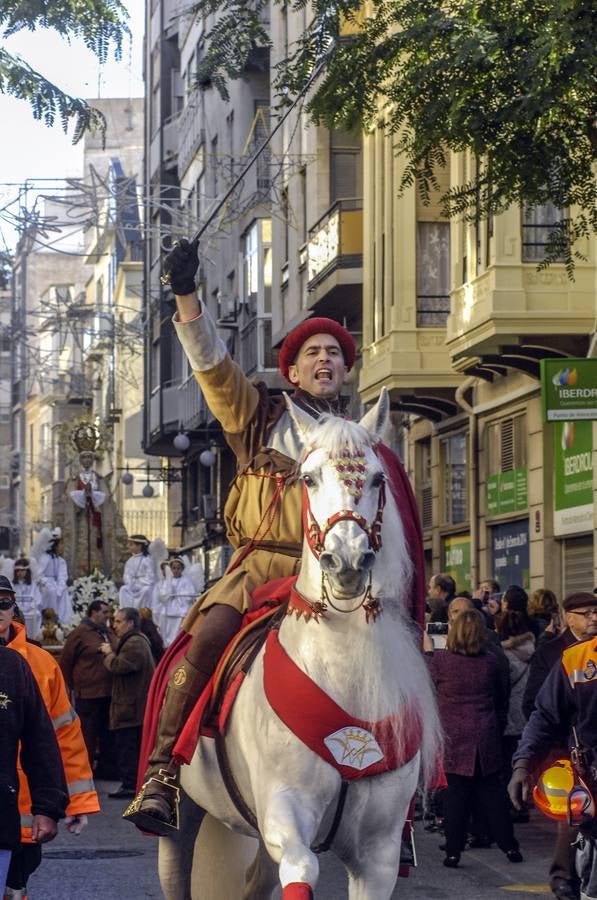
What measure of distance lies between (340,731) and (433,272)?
2431cm

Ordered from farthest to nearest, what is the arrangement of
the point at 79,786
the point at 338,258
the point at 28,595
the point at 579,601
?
the point at 338,258, the point at 28,595, the point at 579,601, the point at 79,786

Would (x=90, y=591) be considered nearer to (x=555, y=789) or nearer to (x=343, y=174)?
(x=343, y=174)

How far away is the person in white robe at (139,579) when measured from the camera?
2934 centimetres

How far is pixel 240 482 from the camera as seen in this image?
23.2 ft

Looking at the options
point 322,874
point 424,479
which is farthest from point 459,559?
point 322,874

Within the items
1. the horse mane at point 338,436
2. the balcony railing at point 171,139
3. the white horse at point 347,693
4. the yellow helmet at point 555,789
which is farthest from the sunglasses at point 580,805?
the balcony railing at point 171,139

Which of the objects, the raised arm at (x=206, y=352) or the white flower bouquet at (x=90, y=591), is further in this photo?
the white flower bouquet at (x=90, y=591)

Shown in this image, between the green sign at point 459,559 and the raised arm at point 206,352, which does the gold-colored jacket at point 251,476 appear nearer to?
the raised arm at point 206,352

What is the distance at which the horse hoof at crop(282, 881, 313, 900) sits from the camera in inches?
231

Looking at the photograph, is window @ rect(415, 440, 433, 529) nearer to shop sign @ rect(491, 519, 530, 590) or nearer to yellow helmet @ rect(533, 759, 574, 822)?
shop sign @ rect(491, 519, 530, 590)

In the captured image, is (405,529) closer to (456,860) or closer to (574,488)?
(456,860)

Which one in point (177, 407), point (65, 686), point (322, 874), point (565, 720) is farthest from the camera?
point (177, 407)

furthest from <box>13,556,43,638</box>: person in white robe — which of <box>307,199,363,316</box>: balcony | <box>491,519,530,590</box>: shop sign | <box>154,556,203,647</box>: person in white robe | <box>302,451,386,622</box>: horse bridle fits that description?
<box>302,451,386,622</box>: horse bridle

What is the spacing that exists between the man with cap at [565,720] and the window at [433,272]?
21.0m
